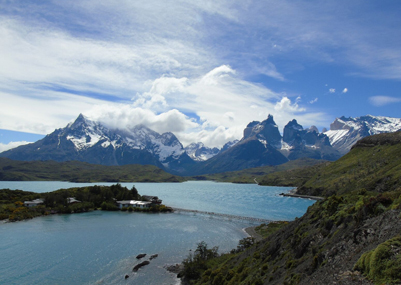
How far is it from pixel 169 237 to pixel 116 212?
197 feet

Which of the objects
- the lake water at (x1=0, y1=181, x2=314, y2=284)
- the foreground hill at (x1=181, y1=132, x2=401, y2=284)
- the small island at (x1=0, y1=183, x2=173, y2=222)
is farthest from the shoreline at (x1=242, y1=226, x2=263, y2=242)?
the small island at (x1=0, y1=183, x2=173, y2=222)

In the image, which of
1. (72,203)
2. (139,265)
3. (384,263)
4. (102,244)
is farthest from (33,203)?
(384,263)

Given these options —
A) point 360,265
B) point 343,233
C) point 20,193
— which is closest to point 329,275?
point 360,265

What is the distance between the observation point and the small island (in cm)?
11091

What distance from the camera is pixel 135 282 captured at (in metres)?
47.7

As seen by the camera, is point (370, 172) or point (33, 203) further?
point (370, 172)

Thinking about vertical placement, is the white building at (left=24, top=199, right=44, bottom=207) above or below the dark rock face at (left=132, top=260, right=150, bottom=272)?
above

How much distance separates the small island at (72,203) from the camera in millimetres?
110906

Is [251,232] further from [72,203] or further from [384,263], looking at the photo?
[72,203]

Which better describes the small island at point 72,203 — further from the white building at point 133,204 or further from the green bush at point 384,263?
the green bush at point 384,263

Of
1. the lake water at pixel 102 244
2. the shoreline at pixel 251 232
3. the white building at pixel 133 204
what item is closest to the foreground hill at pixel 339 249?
the lake water at pixel 102 244

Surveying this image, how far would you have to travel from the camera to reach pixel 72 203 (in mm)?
132625

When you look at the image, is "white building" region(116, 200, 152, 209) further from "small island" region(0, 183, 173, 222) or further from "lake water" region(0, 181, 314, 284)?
"lake water" region(0, 181, 314, 284)

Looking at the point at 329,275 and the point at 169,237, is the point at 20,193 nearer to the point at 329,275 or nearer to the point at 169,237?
the point at 169,237
